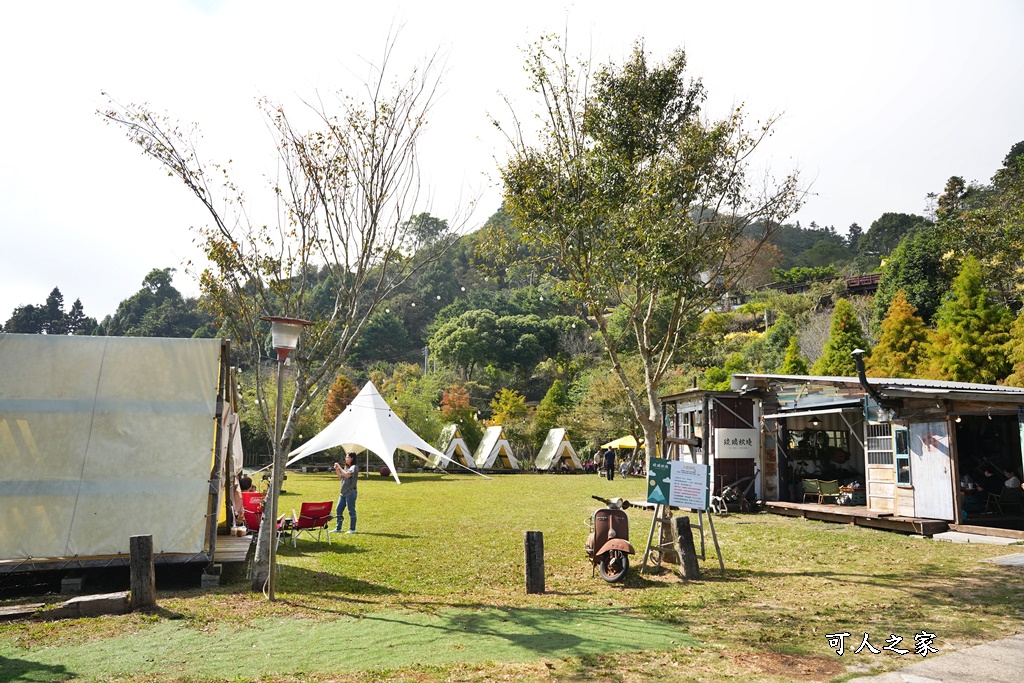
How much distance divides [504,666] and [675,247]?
6.27 m

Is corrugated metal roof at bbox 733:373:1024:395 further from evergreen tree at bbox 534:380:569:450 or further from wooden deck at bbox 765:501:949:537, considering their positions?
evergreen tree at bbox 534:380:569:450

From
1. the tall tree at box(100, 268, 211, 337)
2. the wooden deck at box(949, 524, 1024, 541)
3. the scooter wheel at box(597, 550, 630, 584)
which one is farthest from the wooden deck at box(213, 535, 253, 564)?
the tall tree at box(100, 268, 211, 337)

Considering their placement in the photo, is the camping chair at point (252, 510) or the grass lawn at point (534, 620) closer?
the grass lawn at point (534, 620)

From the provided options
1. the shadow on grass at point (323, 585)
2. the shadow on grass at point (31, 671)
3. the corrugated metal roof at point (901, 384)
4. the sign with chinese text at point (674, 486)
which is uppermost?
the corrugated metal roof at point (901, 384)

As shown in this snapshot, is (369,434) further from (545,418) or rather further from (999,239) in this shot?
(999,239)

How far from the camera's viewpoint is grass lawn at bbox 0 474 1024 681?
514 centimetres

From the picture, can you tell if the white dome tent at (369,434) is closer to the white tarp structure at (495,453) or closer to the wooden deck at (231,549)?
the white tarp structure at (495,453)

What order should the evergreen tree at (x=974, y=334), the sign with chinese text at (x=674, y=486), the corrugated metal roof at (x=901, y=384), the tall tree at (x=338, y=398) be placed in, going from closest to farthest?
the sign with chinese text at (x=674, y=486) < the corrugated metal roof at (x=901, y=384) < the evergreen tree at (x=974, y=334) < the tall tree at (x=338, y=398)

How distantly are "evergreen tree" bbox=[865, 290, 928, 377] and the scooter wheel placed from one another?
23526mm

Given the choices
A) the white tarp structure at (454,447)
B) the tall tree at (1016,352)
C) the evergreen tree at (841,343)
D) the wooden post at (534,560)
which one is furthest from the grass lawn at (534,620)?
the white tarp structure at (454,447)

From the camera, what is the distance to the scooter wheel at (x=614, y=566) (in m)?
8.27

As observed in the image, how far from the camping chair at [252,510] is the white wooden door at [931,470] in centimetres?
1138

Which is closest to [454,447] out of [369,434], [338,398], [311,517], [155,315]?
[338,398]

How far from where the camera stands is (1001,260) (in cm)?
2533
